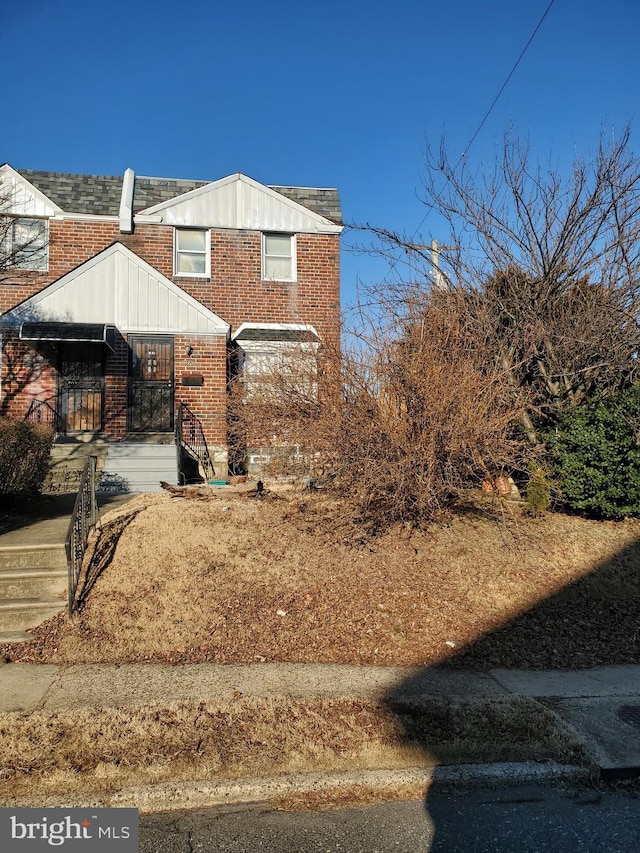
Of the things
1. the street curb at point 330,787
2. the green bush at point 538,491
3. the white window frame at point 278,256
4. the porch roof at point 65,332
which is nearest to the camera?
the street curb at point 330,787

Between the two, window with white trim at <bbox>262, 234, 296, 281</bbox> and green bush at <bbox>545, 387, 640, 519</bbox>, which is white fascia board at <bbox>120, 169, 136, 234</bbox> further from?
green bush at <bbox>545, 387, 640, 519</bbox>

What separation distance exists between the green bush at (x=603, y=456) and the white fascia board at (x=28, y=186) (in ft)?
41.9

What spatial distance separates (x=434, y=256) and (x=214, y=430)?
6200mm

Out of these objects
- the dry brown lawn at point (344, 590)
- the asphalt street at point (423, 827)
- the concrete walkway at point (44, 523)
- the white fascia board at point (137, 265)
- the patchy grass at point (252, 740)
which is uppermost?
→ the white fascia board at point (137, 265)

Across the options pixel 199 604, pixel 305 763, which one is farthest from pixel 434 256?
pixel 305 763

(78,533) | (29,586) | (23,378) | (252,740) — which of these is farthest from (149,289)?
(252,740)

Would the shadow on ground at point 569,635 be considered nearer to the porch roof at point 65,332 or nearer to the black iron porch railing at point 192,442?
the black iron porch railing at point 192,442

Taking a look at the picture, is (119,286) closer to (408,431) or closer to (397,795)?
(408,431)

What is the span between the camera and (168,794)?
3.50 m

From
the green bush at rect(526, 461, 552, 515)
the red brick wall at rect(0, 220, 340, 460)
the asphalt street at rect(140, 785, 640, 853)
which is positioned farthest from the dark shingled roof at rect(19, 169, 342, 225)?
the asphalt street at rect(140, 785, 640, 853)

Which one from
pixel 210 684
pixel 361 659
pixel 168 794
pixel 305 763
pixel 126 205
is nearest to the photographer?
pixel 168 794

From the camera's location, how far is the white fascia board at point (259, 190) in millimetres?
15398

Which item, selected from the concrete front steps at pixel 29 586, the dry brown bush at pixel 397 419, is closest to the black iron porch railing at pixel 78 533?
the concrete front steps at pixel 29 586

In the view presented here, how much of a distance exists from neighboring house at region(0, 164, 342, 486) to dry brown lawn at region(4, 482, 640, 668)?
18.2 ft
